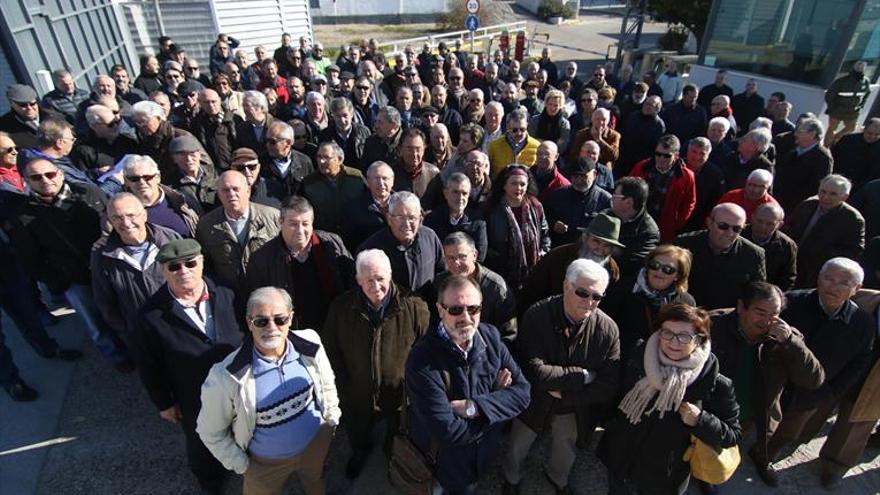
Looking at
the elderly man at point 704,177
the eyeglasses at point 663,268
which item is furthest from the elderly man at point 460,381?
the elderly man at point 704,177

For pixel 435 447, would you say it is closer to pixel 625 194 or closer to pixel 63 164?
pixel 625 194

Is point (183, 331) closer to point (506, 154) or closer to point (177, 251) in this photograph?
point (177, 251)

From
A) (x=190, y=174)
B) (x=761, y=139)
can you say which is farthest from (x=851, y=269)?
(x=190, y=174)

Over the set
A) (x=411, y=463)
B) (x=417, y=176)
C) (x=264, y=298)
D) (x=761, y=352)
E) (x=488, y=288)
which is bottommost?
(x=411, y=463)

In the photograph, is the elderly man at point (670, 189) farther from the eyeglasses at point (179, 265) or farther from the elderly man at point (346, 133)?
the eyeglasses at point (179, 265)

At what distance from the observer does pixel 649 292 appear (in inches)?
135

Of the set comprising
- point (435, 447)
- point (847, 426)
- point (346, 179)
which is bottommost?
point (847, 426)

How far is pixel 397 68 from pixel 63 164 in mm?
7474

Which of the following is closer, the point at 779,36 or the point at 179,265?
the point at 179,265

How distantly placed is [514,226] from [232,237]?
239 cm

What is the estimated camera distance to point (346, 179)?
484cm

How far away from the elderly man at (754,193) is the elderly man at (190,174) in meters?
5.38

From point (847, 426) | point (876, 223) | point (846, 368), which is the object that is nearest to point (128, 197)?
point (846, 368)

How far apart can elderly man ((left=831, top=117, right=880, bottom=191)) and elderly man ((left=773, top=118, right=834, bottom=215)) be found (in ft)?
3.01
